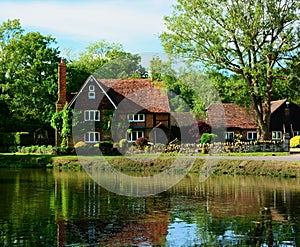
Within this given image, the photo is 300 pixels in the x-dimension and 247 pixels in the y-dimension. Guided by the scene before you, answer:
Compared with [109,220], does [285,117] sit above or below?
above

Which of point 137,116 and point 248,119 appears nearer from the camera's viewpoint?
point 137,116

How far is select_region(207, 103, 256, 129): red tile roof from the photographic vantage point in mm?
66938

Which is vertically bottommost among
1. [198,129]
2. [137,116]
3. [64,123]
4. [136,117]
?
[198,129]

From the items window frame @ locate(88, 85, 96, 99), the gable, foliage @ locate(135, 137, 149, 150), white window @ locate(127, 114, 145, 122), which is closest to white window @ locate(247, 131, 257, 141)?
white window @ locate(127, 114, 145, 122)

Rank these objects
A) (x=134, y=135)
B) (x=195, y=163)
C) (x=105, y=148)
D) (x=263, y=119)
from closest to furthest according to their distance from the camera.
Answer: (x=195, y=163)
(x=263, y=119)
(x=105, y=148)
(x=134, y=135)

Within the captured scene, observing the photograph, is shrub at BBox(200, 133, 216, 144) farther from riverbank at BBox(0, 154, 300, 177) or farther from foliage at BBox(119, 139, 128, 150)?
riverbank at BBox(0, 154, 300, 177)

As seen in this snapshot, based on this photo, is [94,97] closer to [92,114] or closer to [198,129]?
[92,114]

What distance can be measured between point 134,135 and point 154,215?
3977cm

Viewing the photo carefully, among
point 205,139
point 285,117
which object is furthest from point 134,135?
point 285,117

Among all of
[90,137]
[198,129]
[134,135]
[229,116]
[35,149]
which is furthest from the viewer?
[229,116]

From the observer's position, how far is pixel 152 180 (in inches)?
1380

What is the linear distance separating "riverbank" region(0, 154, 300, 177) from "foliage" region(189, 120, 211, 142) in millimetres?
13677

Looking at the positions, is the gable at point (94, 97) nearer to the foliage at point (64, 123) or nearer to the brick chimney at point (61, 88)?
the brick chimney at point (61, 88)

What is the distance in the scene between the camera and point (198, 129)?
57.4 metres
